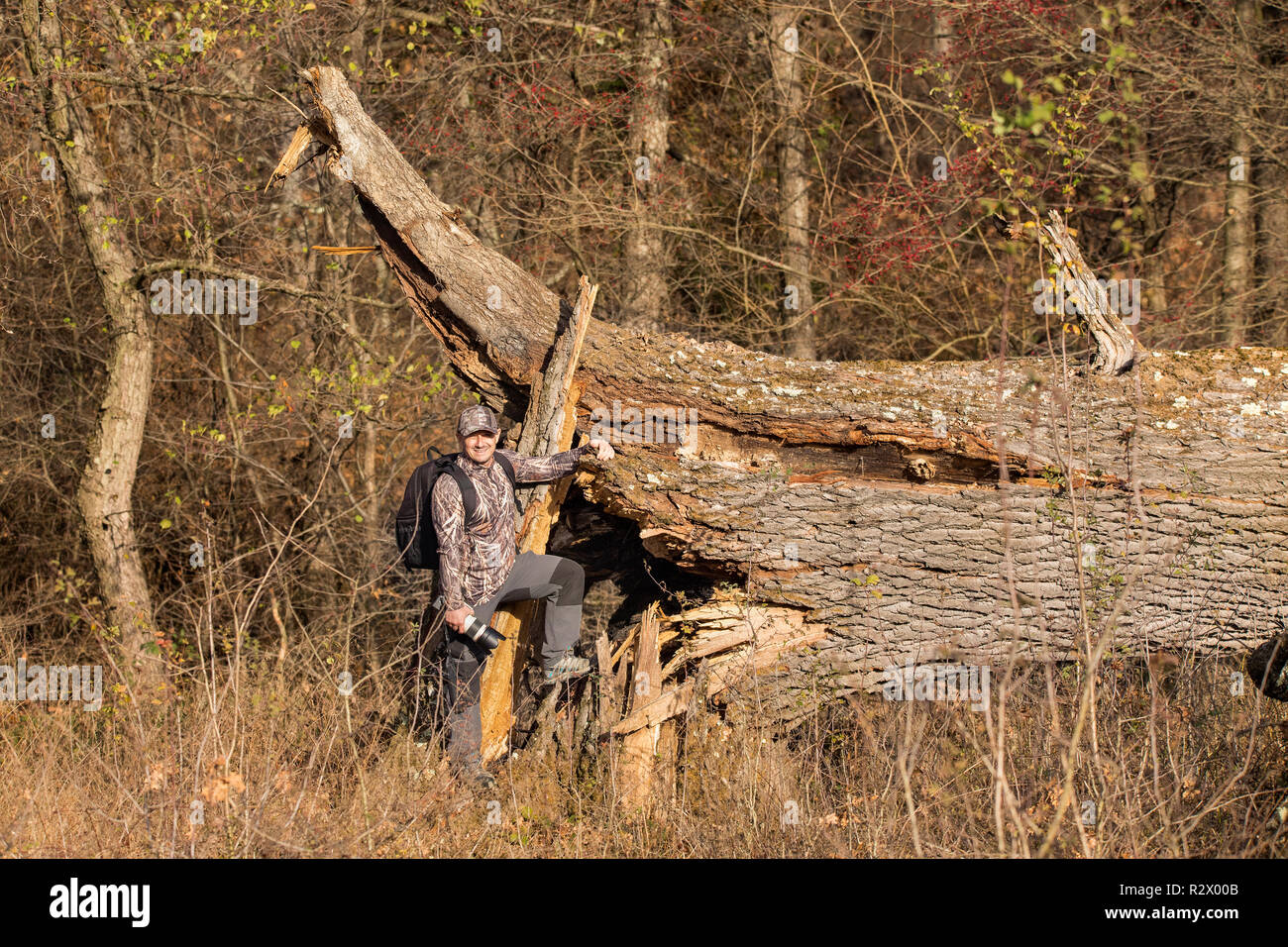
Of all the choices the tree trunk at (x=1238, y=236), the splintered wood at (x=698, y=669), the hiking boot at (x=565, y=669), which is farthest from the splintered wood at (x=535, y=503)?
the tree trunk at (x=1238, y=236)

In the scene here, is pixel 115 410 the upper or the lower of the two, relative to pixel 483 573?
upper

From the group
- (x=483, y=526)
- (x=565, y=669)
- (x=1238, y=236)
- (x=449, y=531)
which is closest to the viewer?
(x=449, y=531)

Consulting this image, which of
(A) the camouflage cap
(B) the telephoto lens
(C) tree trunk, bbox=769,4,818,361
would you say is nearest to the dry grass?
(B) the telephoto lens

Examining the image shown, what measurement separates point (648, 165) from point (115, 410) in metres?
5.04

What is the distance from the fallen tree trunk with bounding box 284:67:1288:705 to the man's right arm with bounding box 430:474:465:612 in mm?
724

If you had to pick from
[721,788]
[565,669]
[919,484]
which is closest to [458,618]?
[565,669]

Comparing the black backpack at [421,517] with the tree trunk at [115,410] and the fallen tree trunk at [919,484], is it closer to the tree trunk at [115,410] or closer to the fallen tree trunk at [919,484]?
the fallen tree trunk at [919,484]

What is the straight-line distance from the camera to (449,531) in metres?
5.09

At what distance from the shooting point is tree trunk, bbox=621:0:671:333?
31.9 ft

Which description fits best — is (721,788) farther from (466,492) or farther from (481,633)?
(466,492)

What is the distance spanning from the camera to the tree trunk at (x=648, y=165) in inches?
383

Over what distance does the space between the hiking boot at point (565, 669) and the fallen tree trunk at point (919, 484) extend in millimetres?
755

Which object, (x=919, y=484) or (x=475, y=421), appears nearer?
(x=475, y=421)
